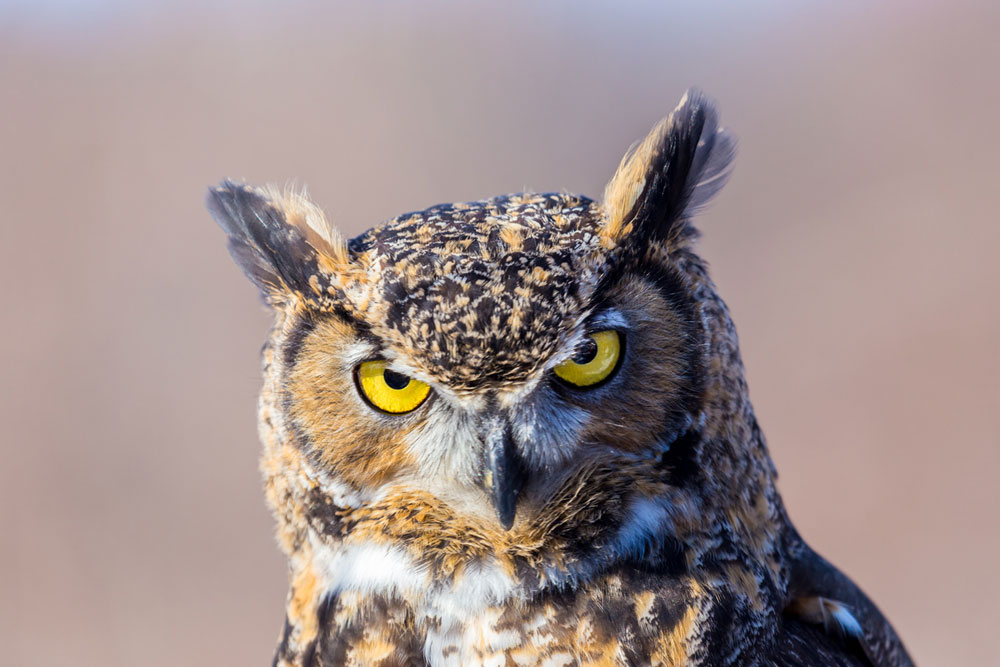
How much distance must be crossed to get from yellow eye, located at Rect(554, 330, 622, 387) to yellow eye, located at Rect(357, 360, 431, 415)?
0.62ft

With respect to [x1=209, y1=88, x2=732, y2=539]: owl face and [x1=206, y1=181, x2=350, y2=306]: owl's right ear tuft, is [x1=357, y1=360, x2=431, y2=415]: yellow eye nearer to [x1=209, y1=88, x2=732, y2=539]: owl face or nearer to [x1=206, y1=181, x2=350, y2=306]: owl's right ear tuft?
[x1=209, y1=88, x2=732, y2=539]: owl face

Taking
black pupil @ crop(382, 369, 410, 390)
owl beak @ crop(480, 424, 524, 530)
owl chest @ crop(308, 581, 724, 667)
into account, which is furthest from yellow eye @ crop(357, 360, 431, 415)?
owl chest @ crop(308, 581, 724, 667)

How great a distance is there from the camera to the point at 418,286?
1118 mm

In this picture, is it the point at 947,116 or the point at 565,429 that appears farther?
the point at 947,116

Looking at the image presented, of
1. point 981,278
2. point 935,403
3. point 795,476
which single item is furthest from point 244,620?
point 981,278

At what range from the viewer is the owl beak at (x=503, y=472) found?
1.09 m

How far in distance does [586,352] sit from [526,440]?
0.13 meters

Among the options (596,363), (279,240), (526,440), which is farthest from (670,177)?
(279,240)

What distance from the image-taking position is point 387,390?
3.81ft

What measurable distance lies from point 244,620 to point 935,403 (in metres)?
4.12

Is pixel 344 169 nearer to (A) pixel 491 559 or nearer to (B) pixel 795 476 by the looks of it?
(B) pixel 795 476

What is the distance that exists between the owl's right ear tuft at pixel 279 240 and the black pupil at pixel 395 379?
0.53 feet

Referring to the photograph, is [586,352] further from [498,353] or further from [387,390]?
[387,390]

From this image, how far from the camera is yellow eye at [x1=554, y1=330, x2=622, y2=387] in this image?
3.68 ft
